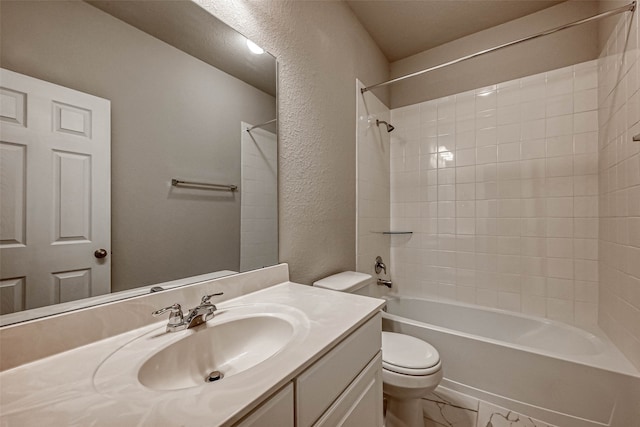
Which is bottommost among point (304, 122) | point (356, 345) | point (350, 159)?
point (356, 345)

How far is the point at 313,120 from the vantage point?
4.71ft

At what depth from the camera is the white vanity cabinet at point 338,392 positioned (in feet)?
1.68

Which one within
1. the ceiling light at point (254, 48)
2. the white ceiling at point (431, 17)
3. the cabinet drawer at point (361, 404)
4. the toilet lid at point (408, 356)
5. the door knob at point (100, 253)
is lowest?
the toilet lid at point (408, 356)

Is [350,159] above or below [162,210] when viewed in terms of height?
above

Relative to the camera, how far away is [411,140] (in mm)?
2299

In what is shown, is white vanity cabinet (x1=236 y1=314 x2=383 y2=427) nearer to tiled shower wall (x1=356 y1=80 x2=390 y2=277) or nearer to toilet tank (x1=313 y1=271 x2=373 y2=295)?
toilet tank (x1=313 y1=271 x2=373 y2=295)

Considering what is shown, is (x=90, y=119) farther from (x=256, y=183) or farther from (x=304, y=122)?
(x=304, y=122)

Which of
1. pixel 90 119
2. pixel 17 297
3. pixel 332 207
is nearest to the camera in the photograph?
pixel 17 297

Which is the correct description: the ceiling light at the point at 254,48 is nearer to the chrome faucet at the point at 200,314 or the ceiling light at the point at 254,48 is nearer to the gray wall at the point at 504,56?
the chrome faucet at the point at 200,314

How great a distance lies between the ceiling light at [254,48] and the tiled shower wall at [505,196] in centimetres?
160

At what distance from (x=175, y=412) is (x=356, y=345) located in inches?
20.5

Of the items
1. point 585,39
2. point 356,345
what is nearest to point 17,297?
point 356,345

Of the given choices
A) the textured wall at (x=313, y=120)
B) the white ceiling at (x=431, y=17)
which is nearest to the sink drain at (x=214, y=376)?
the textured wall at (x=313, y=120)

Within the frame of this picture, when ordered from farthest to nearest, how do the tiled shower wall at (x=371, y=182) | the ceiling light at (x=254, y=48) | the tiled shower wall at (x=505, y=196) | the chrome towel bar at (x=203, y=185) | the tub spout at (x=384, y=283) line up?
the tub spout at (x=384, y=283) < the tiled shower wall at (x=371, y=182) < the tiled shower wall at (x=505, y=196) < the ceiling light at (x=254, y=48) < the chrome towel bar at (x=203, y=185)
